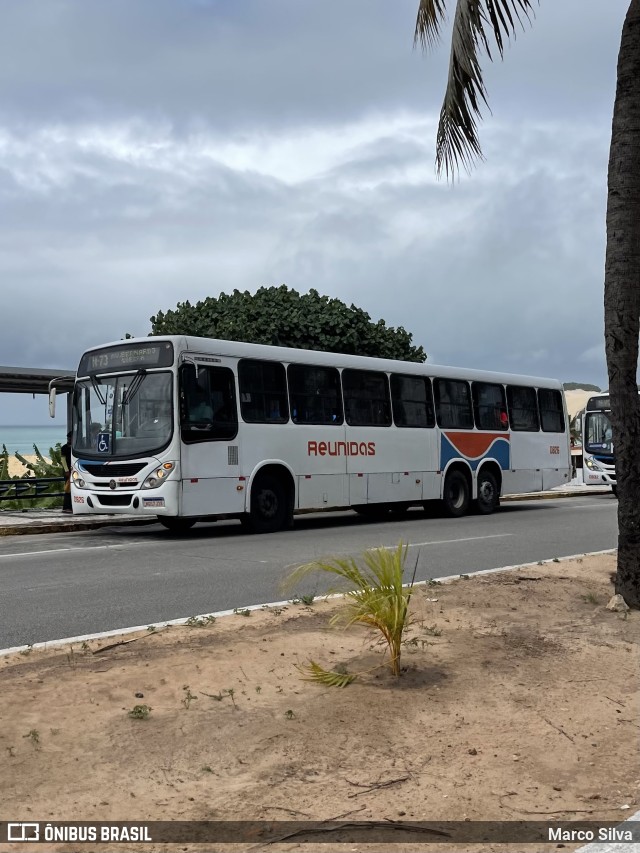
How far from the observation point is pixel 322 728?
5.25 meters

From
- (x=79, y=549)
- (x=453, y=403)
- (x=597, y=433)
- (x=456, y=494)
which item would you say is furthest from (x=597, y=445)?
(x=79, y=549)

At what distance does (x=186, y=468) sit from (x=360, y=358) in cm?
504

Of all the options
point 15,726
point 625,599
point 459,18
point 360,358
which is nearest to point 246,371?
point 360,358

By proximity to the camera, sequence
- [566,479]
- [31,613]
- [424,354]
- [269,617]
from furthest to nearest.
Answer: [424,354] → [566,479] → [31,613] → [269,617]

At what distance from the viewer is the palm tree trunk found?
8461 millimetres

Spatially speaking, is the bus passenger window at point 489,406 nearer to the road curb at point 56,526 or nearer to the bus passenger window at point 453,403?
the bus passenger window at point 453,403

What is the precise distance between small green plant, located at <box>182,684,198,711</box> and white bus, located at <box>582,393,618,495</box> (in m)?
24.0

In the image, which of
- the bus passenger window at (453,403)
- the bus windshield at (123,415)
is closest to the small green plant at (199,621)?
the bus windshield at (123,415)

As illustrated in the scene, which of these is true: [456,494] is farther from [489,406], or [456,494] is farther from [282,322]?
[282,322]

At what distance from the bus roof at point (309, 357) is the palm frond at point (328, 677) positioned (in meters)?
10.1

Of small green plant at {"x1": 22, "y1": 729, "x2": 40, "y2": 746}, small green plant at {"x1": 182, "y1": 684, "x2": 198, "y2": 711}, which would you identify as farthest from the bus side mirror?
small green plant at {"x1": 22, "y1": 729, "x2": 40, "y2": 746}

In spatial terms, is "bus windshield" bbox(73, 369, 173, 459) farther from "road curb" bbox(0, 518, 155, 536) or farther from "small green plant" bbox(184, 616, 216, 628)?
"small green plant" bbox(184, 616, 216, 628)

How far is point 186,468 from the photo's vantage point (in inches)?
613

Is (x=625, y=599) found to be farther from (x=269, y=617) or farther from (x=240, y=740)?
(x=240, y=740)
